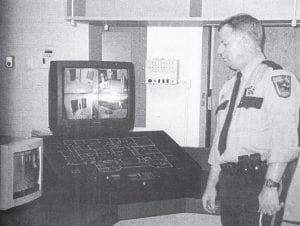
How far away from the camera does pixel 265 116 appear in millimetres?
1551

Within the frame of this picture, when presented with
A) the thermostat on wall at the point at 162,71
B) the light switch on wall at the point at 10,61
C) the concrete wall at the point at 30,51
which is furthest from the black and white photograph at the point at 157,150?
the light switch on wall at the point at 10,61

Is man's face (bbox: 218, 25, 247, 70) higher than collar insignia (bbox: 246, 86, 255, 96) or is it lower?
higher

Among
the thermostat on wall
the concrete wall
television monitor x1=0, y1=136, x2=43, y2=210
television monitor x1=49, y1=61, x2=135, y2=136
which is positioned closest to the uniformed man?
television monitor x1=49, y1=61, x2=135, y2=136

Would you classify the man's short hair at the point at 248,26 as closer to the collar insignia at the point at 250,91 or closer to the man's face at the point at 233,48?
the man's face at the point at 233,48

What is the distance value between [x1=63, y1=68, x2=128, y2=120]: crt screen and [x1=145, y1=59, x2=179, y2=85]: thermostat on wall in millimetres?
1277

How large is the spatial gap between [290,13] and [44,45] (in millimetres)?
2062

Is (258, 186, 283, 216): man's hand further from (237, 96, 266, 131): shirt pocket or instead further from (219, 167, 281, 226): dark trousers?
(237, 96, 266, 131): shirt pocket

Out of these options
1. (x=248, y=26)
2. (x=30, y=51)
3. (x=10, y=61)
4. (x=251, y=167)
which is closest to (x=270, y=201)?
(x=251, y=167)

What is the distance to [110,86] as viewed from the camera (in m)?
1.96

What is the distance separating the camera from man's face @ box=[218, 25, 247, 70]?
163 centimetres

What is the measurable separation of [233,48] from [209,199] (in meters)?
0.61

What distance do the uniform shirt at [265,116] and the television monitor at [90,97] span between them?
0.55 meters

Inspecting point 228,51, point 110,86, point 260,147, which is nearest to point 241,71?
point 228,51

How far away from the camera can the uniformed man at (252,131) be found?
1.50 meters
